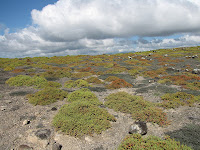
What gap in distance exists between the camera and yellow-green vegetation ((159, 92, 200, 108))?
40.4ft

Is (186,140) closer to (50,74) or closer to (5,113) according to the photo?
(5,113)

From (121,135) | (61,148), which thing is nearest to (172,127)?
(121,135)

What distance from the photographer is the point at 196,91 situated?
618 inches

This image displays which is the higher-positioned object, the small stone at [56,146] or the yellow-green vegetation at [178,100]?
the small stone at [56,146]

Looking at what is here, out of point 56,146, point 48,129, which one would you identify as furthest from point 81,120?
point 56,146

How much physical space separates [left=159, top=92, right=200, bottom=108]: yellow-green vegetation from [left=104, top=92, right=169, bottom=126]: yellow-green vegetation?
1.43 m

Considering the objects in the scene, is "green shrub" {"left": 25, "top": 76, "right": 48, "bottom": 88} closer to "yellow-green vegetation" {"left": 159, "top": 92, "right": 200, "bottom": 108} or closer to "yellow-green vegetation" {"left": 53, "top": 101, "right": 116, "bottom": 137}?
"yellow-green vegetation" {"left": 53, "top": 101, "right": 116, "bottom": 137}

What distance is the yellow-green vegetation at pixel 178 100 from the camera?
12313 mm

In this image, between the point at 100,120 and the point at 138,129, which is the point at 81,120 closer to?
the point at 100,120

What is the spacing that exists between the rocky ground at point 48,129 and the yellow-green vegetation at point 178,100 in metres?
0.57

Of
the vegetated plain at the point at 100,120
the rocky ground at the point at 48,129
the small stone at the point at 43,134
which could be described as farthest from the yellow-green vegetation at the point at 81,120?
the small stone at the point at 43,134

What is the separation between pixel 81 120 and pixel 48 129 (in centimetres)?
233

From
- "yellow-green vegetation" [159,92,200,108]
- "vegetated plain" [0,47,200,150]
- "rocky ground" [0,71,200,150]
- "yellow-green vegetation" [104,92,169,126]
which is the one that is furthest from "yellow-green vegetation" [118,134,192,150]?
"yellow-green vegetation" [159,92,200,108]

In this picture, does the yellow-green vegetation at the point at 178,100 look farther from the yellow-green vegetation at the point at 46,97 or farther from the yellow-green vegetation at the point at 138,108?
the yellow-green vegetation at the point at 46,97
